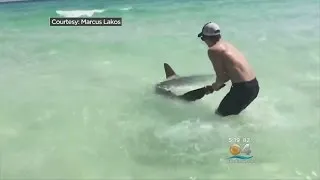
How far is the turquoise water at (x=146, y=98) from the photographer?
9.41 feet

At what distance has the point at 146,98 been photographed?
3.60 meters

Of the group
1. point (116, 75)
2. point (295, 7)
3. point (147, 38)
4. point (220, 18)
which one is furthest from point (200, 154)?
point (295, 7)

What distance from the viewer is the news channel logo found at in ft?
9.68

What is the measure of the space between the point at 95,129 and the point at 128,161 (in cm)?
47

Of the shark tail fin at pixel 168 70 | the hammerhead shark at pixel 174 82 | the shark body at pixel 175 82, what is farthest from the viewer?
the shark tail fin at pixel 168 70

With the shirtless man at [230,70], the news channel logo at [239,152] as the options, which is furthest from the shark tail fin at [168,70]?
the news channel logo at [239,152]

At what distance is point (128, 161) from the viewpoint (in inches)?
113

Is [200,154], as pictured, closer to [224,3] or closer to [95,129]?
[95,129]

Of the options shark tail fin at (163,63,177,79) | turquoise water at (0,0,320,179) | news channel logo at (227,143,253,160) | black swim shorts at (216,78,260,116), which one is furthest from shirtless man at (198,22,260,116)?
shark tail fin at (163,63,177,79)

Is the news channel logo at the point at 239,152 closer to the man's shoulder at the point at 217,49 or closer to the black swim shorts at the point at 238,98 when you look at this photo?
the black swim shorts at the point at 238,98

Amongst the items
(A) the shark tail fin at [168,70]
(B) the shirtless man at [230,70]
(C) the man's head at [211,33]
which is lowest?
(A) the shark tail fin at [168,70]

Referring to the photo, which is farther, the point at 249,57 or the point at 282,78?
the point at 249,57

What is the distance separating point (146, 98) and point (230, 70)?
2.71ft

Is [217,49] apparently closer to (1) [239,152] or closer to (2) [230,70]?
(2) [230,70]
